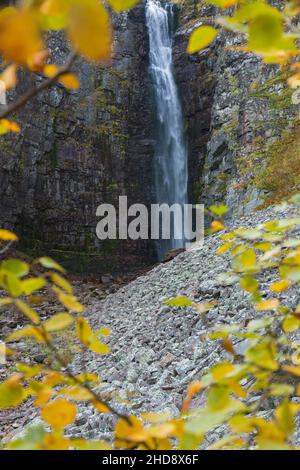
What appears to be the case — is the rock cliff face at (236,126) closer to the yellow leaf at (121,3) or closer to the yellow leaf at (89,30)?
A: the yellow leaf at (121,3)

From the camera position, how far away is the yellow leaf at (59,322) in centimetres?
69

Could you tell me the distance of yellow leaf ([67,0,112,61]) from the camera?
0.37 metres

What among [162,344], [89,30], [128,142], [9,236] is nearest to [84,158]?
[128,142]

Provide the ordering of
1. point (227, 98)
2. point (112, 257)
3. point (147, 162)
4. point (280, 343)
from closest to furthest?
point (280, 343), point (227, 98), point (112, 257), point (147, 162)

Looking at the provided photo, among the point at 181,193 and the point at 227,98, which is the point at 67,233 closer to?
the point at 181,193

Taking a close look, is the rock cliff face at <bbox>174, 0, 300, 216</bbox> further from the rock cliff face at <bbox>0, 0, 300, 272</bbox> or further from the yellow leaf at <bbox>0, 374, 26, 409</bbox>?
the yellow leaf at <bbox>0, 374, 26, 409</bbox>

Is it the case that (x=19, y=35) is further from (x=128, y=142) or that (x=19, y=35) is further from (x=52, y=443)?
(x=128, y=142)

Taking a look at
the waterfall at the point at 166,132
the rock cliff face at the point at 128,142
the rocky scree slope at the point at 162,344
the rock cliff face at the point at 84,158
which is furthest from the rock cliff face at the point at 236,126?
the rocky scree slope at the point at 162,344

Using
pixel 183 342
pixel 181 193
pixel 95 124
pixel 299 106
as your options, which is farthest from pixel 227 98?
pixel 183 342

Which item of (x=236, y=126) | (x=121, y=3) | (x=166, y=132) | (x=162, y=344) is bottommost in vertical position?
(x=162, y=344)

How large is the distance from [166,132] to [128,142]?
1.70 meters

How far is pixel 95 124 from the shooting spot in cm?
1770

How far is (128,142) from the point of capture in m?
18.5
